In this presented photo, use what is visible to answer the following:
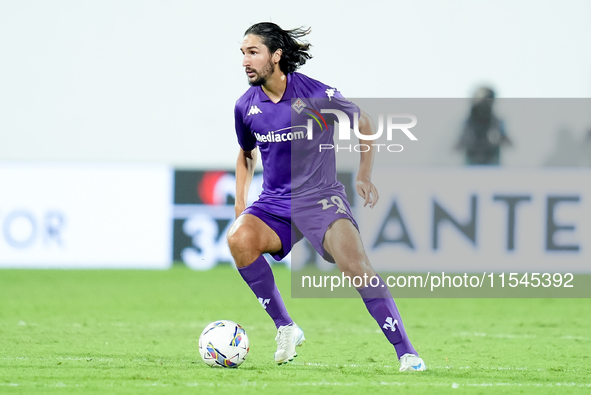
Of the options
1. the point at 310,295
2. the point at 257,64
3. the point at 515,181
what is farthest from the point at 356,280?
the point at 515,181

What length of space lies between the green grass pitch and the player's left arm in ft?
3.64

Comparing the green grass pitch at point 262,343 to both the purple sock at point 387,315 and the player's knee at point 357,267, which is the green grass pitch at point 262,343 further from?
the player's knee at point 357,267

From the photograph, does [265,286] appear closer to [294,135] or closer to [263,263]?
[263,263]

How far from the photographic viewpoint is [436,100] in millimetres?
14352

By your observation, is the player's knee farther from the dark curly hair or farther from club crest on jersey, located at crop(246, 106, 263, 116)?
the dark curly hair

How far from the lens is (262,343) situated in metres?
7.24

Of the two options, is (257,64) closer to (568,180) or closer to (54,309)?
(54,309)

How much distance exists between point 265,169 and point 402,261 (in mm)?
7130

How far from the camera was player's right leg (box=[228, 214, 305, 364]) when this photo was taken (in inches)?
230

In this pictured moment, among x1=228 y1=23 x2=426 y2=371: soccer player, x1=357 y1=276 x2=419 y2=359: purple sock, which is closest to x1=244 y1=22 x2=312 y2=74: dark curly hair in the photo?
x1=228 y1=23 x2=426 y2=371: soccer player

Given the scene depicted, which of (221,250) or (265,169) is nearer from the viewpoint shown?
(265,169)

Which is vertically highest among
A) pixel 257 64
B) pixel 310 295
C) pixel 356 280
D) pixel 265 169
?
pixel 257 64

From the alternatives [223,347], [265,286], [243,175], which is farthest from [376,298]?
[243,175]

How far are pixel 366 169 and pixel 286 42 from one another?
1030 millimetres
